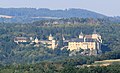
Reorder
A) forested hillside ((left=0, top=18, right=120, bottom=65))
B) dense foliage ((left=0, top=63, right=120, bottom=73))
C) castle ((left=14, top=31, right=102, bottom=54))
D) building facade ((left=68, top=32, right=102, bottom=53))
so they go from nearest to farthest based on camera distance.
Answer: dense foliage ((left=0, top=63, right=120, bottom=73)) → forested hillside ((left=0, top=18, right=120, bottom=65)) → building facade ((left=68, top=32, right=102, bottom=53)) → castle ((left=14, top=31, right=102, bottom=54))

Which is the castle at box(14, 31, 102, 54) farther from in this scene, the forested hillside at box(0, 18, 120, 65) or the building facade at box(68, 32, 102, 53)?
the forested hillside at box(0, 18, 120, 65)

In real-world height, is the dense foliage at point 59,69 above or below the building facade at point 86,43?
above

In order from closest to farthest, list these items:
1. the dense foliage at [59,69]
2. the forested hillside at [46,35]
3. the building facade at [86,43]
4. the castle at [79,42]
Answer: the dense foliage at [59,69] → the forested hillside at [46,35] → the building facade at [86,43] → the castle at [79,42]

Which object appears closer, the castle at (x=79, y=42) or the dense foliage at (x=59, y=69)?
the dense foliage at (x=59, y=69)

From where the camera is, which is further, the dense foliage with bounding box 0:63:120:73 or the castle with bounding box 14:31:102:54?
the castle with bounding box 14:31:102:54

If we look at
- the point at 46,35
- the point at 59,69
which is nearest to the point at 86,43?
the point at 46,35

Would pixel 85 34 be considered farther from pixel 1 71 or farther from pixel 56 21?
pixel 1 71

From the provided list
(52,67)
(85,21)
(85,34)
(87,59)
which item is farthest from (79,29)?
(52,67)

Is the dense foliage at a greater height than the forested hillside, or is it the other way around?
the dense foliage

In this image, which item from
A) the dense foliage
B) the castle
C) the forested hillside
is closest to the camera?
the dense foliage

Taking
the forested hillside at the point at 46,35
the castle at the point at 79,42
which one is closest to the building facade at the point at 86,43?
the castle at the point at 79,42

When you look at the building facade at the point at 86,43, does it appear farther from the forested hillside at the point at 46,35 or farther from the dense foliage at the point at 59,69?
the dense foliage at the point at 59,69

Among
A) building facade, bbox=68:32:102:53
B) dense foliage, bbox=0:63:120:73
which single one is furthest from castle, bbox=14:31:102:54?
dense foliage, bbox=0:63:120:73
